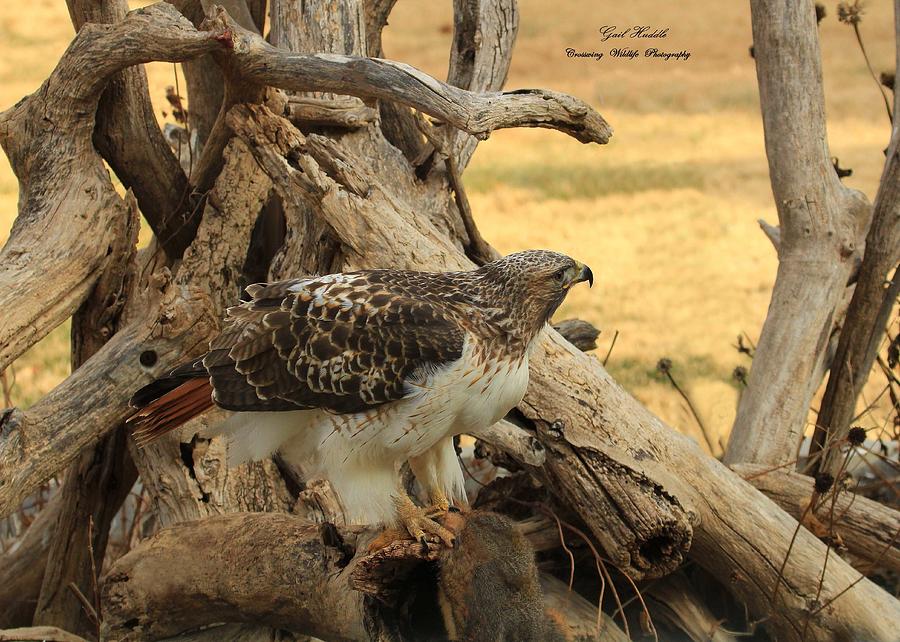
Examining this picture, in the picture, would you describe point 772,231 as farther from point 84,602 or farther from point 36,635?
point 36,635

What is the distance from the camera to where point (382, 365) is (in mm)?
2662

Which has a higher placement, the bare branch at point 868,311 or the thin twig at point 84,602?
the bare branch at point 868,311

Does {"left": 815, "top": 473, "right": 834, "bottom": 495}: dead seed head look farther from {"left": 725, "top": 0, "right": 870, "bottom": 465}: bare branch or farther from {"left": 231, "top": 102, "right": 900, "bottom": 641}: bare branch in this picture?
{"left": 725, "top": 0, "right": 870, "bottom": 465}: bare branch

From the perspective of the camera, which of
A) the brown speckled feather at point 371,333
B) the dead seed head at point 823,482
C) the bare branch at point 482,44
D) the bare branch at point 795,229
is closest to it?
the brown speckled feather at point 371,333

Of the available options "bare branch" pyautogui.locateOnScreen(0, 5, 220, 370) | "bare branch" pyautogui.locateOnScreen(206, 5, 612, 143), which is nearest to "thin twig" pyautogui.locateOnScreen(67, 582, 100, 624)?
"bare branch" pyautogui.locateOnScreen(0, 5, 220, 370)

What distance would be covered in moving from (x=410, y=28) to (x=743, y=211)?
7.55ft

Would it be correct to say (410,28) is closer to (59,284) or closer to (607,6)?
(607,6)

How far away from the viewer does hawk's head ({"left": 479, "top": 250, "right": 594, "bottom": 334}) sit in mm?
2732

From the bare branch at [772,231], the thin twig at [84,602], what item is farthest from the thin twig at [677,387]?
the thin twig at [84,602]

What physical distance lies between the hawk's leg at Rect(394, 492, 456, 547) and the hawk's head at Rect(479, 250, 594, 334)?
565mm

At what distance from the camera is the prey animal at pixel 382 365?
264 centimetres

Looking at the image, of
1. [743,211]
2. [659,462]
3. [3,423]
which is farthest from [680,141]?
[3,423]

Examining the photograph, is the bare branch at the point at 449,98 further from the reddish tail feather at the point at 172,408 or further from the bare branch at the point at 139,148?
the reddish tail feather at the point at 172,408

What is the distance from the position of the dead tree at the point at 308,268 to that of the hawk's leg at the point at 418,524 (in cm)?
17
